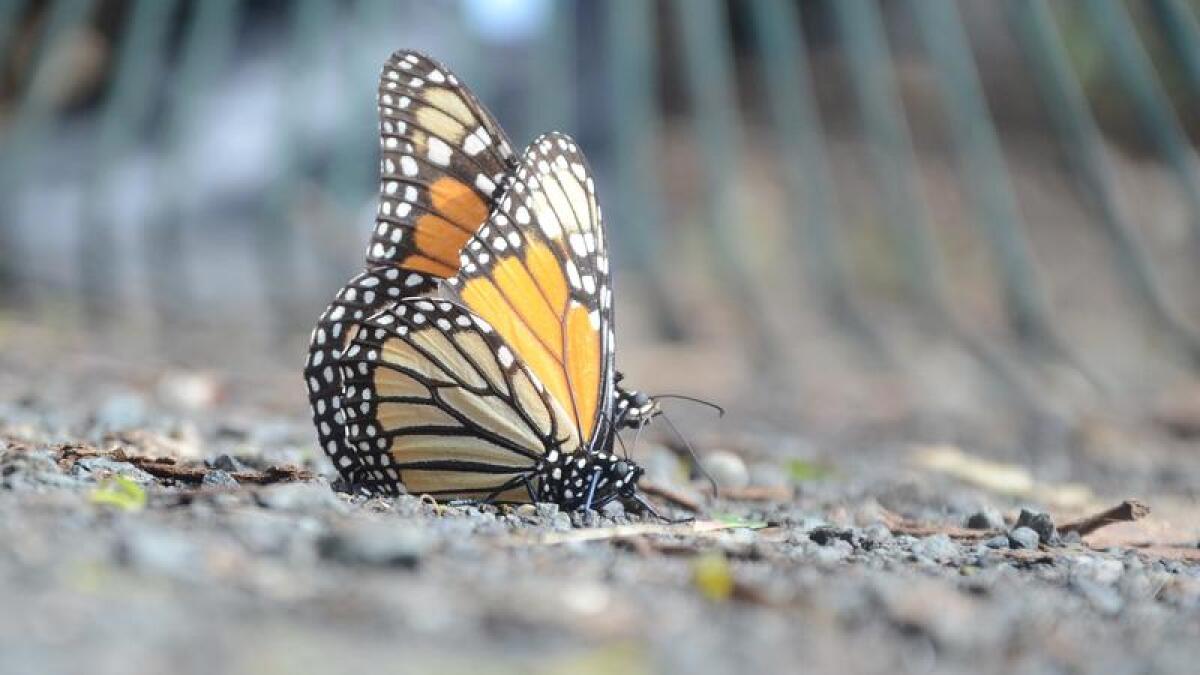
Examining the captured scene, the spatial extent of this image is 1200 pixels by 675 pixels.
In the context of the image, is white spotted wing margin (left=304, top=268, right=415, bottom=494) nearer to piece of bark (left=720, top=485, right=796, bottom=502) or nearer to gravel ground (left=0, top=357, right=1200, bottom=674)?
gravel ground (left=0, top=357, right=1200, bottom=674)

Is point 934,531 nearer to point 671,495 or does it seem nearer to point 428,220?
point 671,495

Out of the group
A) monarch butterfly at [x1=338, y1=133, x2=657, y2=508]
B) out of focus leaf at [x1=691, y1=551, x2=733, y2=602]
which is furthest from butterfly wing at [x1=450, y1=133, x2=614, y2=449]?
out of focus leaf at [x1=691, y1=551, x2=733, y2=602]

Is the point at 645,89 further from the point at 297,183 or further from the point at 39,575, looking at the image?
the point at 39,575

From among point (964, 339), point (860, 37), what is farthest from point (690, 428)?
point (860, 37)

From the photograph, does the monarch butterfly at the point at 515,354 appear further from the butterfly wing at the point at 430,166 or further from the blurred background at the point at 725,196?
the blurred background at the point at 725,196

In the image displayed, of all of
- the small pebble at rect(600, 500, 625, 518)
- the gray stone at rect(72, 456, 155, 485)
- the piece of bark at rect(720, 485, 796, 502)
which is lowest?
the gray stone at rect(72, 456, 155, 485)

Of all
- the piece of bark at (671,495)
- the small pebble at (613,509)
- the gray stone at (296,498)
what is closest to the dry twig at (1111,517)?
the piece of bark at (671,495)
